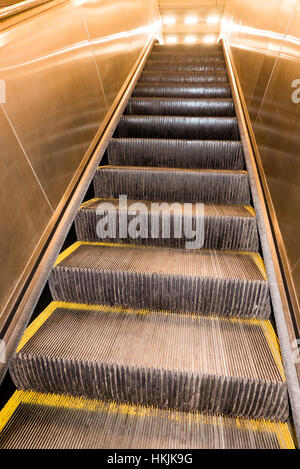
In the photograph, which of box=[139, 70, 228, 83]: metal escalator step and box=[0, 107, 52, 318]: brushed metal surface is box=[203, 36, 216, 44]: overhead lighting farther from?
box=[0, 107, 52, 318]: brushed metal surface

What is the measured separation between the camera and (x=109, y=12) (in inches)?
100

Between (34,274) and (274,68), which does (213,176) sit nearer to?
(274,68)

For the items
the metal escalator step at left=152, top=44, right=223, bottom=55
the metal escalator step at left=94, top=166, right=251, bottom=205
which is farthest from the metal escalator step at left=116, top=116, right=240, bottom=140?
the metal escalator step at left=152, top=44, right=223, bottom=55

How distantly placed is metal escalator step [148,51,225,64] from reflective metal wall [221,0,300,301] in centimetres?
153

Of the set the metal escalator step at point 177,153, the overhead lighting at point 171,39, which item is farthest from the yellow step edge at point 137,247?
the overhead lighting at point 171,39

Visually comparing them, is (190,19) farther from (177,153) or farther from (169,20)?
(177,153)

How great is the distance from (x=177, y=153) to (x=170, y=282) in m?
1.16

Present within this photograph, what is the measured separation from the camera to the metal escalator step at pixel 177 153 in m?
1.96

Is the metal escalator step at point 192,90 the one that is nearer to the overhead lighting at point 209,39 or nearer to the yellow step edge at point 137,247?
the yellow step edge at point 137,247

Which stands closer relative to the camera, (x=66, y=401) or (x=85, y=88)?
(x=66, y=401)

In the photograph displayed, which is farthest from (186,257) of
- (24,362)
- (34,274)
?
(24,362)

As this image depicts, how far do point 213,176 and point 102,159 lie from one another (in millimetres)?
886

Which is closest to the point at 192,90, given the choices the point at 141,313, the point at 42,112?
the point at 42,112

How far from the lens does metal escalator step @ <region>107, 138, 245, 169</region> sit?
77.3 inches
